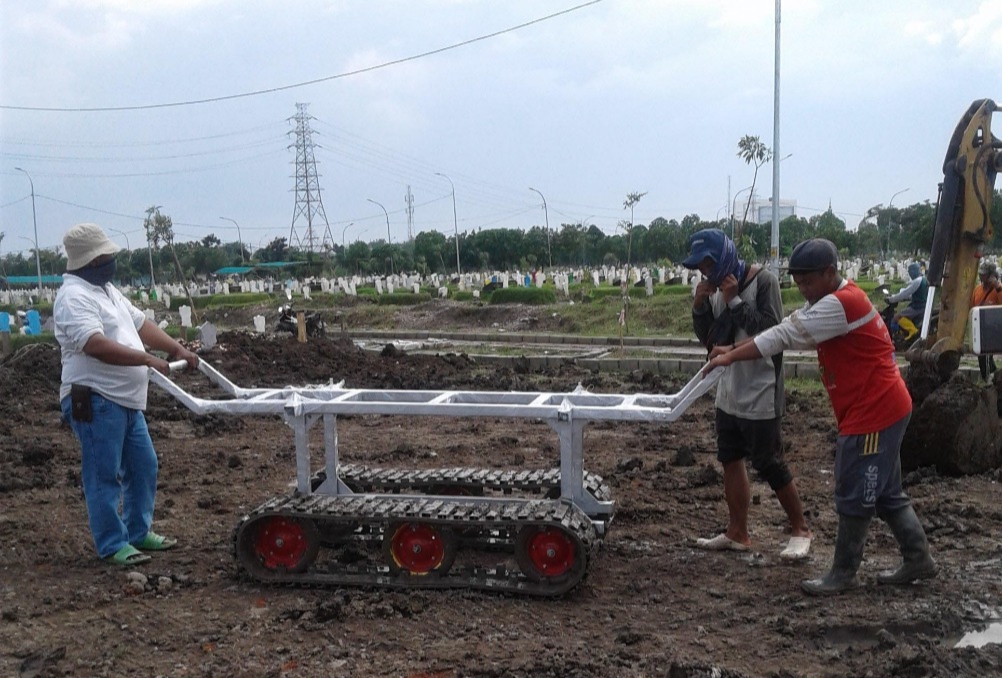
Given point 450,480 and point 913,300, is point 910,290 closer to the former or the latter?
point 913,300

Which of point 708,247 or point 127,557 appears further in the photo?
point 127,557

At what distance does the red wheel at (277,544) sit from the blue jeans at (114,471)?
914 mm

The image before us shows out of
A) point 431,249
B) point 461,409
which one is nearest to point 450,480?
point 461,409

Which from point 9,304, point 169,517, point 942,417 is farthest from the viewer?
point 9,304

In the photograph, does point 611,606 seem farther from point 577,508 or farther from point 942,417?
point 942,417

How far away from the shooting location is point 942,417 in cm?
688

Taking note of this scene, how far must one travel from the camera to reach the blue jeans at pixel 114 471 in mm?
5031

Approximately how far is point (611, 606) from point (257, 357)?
36.7 ft

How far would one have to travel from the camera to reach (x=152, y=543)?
5.40m

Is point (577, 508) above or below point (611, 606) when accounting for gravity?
above

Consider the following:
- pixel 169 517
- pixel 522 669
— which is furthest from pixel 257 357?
pixel 522 669

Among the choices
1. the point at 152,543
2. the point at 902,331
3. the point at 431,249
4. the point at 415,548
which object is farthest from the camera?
the point at 431,249

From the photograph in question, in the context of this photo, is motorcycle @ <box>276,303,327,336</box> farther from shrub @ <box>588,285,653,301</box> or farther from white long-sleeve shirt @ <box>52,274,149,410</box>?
white long-sleeve shirt @ <box>52,274,149,410</box>

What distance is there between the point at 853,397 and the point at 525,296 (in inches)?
951
